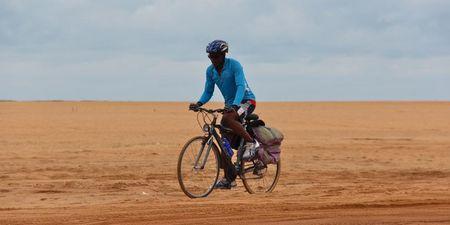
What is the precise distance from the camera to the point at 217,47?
35.7ft

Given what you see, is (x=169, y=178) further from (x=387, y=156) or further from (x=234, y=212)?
(x=387, y=156)

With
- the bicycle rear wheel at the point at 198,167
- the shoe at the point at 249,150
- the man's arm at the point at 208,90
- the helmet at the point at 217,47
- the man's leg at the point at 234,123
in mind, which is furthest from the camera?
the shoe at the point at 249,150

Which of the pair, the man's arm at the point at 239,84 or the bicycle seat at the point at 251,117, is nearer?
the man's arm at the point at 239,84

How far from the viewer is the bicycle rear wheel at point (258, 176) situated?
11891mm

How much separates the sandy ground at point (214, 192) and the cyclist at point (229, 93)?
0.55 metres

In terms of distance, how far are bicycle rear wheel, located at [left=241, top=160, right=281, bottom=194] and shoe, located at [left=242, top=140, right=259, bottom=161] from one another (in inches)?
3.6

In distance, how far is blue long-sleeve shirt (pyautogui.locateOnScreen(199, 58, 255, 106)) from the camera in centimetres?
1093

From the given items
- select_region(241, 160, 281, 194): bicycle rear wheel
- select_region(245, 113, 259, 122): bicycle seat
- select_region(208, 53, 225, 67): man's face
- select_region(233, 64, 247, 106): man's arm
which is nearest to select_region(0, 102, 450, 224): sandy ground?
select_region(241, 160, 281, 194): bicycle rear wheel

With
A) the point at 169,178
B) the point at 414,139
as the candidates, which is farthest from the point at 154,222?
the point at 414,139

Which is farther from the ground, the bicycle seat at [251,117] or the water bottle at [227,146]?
the bicycle seat at [251,117]

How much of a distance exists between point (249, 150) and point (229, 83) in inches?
43.6

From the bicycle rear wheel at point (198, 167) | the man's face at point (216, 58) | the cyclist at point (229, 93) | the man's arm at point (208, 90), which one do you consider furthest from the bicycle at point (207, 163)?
the man's face at point (216, 58)

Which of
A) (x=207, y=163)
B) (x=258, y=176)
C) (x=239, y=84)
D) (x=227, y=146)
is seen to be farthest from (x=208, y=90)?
(x=258, y=176)

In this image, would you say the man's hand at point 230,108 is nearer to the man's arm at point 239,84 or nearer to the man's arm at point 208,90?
the man's arm at point 239,84
